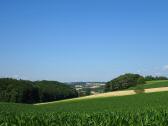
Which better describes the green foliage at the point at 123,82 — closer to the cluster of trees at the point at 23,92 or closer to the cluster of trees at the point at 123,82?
the cluster of trees at the point at 123,82

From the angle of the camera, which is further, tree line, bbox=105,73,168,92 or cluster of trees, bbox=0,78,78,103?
tree line, bbox=105,73,168,92

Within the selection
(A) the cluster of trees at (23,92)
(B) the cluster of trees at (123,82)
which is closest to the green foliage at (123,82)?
(B) the cluster of trees at (123,82)

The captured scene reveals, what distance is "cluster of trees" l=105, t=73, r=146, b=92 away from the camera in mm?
108625

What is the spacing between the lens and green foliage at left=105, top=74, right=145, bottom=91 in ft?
357

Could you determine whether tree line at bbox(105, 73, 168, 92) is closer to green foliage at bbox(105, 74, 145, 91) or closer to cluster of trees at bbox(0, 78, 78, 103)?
green foliage at bbox(105, 74, 145, 91)

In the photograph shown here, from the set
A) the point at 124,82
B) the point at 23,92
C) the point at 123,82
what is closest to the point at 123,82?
the point at 123,82

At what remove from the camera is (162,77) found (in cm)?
12738

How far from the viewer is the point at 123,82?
109 metres

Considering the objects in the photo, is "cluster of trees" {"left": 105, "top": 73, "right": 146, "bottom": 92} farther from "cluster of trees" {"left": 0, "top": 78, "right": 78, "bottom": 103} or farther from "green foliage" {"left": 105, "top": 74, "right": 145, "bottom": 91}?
"cluster of trees" {"left": 0, "top": 78, "right": 78, "bottom": 103}

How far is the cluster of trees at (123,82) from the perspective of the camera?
109 m

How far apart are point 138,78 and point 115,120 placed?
99052 mm

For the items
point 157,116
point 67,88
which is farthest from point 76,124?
Answer: point 67,88

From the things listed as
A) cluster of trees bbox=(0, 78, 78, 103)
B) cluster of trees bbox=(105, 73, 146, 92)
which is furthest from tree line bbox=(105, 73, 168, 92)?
cluster of trees bbox=(0, 78, 78, 103)

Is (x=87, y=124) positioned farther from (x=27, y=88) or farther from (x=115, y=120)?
(x=27, y=88)
